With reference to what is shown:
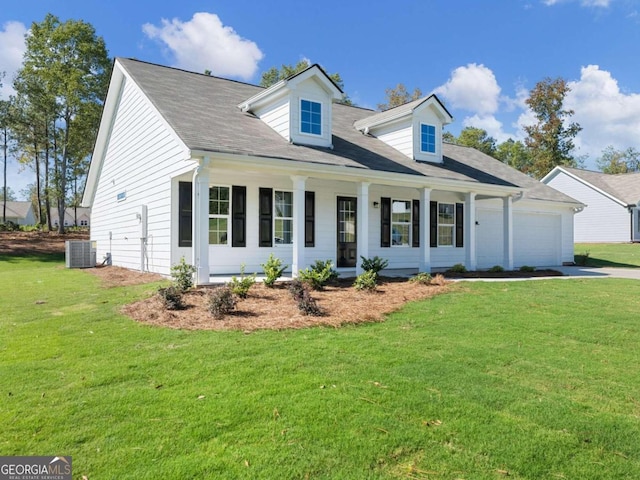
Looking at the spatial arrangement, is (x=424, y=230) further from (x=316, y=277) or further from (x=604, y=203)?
(x=604, y=203)

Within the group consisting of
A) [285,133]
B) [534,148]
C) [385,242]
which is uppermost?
[534,148]

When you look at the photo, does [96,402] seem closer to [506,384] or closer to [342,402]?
[342,402]

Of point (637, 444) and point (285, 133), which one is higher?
point (285, 133)

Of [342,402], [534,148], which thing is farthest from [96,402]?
[534,148]

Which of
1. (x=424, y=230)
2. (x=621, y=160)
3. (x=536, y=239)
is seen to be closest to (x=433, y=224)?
(x=424, y=230)

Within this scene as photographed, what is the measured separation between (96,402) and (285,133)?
361 inches

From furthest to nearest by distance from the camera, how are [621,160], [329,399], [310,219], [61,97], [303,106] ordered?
[621,160] < [61,97] < [310,219] < [303,106] < [329,399]

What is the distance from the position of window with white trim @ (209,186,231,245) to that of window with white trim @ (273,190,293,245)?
4.52 ft

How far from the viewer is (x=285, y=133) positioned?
37.7 ft

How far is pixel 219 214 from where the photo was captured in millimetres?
11227

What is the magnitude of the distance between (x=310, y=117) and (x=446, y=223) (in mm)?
6611

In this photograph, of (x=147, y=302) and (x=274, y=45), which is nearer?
(x=147, y=302)

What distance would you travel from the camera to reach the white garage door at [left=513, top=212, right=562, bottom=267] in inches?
658

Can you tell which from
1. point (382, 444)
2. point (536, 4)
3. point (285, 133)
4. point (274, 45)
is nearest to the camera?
point (382, 444)
